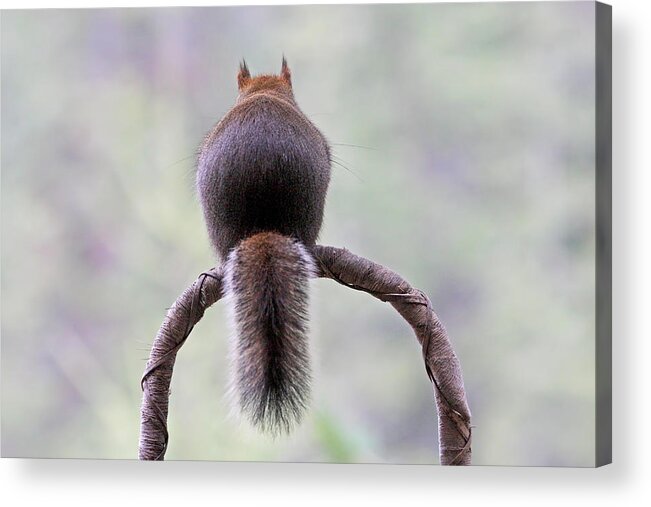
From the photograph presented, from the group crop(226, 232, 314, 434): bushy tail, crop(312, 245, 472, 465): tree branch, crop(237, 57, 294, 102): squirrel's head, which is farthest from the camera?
crop(237, 57, 294, 102): squirrel's head

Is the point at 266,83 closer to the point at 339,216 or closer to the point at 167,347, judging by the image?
the point at 339,216

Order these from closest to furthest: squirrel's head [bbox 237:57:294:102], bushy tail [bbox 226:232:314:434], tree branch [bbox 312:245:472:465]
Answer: bushy tail [bbox 226:232:314:434] → tree branch [bbox 312:245:472:465] → squirrel's head [bbox 237:57:294:102]

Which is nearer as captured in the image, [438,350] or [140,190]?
[438,350]

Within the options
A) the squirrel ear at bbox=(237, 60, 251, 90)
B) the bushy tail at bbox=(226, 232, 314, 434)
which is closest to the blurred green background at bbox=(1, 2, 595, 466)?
the squirrel ear at bbox=(237, 60, 251, 90)

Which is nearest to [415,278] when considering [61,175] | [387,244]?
[387,244]

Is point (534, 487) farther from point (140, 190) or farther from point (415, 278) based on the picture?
point (140, 190)

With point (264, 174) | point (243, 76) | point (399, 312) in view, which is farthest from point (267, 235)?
point (243, 76)

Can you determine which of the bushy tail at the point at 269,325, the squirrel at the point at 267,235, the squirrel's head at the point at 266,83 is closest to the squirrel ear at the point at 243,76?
the squirrel's head at the point at 266,83

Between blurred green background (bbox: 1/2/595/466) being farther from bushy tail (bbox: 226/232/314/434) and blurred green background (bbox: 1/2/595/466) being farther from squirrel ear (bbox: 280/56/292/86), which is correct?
bushy tail (bbox: 226/232/314/434)
